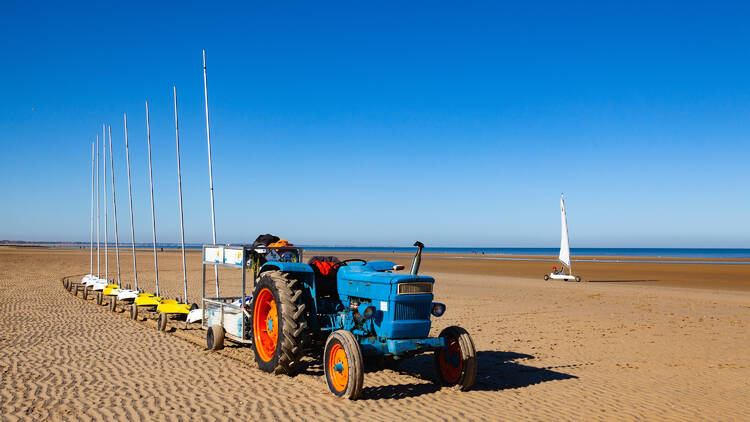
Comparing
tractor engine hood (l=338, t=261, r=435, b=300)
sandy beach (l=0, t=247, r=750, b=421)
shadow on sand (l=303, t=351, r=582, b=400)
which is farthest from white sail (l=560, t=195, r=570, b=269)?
tractor engine hood (l=338, t=261, r=435, b=300)

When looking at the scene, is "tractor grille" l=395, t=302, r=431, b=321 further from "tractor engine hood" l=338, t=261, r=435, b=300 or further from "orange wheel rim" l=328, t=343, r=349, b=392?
"orange wheel rim" l=328, t=343, r=349, b=392

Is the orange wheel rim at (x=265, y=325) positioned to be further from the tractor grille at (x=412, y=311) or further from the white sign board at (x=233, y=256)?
the tractor grille at (x=412, y=311)

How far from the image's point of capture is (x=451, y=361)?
693 centimetres

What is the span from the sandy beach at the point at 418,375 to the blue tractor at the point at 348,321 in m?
0.31

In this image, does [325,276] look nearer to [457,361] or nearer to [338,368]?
[338,368]

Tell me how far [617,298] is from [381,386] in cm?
1447

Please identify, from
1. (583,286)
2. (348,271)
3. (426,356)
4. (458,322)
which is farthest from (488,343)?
(583,286)

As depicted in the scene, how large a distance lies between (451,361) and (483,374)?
1.05 metres

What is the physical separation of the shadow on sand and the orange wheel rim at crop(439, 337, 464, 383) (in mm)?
201

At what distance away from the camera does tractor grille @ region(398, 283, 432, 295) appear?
6.27 metres

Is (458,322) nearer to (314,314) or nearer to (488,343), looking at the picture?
(488,343)

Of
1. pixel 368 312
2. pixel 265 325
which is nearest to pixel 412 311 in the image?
pixel 368 312

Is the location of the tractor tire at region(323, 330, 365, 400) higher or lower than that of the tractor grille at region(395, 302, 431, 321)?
lower

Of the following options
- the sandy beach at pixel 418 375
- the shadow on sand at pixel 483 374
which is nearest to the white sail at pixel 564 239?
the sandy beach at pixel 418 375
